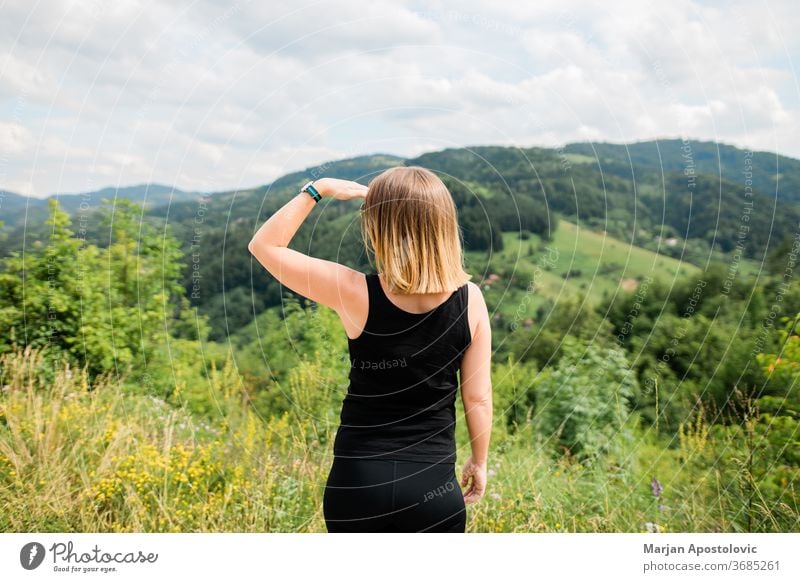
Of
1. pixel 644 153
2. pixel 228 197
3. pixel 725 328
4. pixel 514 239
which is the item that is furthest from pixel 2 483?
pixel 725 328

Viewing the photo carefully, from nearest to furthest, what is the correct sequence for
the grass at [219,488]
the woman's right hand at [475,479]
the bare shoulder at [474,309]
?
the bare shoulder at [474,309] < the woman's right hand at [475,479] < the grass at [219,488]

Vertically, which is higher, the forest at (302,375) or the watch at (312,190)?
the watch at (312,190)

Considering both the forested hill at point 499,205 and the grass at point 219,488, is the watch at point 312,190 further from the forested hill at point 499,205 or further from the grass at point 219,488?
the grass at point 219,488

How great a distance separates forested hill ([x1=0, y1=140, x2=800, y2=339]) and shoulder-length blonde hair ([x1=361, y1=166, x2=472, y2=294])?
1242 millimetres

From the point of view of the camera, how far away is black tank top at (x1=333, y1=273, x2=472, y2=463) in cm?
197

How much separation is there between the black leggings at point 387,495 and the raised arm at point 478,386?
28cm

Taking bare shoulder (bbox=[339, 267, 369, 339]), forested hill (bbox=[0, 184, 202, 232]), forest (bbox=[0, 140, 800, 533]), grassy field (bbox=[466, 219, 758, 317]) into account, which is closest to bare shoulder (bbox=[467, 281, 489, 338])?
bare shoulder (bbox=[339, 267, 369, 339])

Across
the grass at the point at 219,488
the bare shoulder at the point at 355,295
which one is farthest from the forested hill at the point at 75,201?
the bare shoulder at the point at 355,295

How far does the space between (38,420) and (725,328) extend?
1124 cm

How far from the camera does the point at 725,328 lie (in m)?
11.1

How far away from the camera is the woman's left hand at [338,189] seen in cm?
224

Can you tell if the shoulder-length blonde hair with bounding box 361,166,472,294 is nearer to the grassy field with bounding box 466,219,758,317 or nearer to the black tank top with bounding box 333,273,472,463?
the black tank top with bounding box 333,273,472,463

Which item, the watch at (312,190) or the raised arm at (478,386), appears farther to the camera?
the watch at (312,190)

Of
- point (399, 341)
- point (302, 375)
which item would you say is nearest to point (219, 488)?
point (302, 375)
